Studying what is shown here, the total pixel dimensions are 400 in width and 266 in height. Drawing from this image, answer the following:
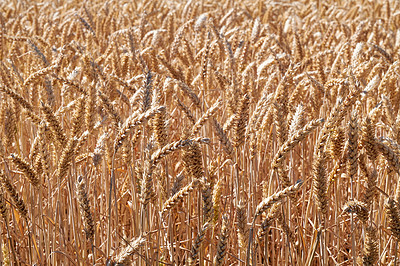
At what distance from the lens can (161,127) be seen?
49.8 inches

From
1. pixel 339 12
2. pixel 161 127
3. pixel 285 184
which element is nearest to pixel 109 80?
pixel 161 127

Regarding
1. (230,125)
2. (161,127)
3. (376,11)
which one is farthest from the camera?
(376,11)

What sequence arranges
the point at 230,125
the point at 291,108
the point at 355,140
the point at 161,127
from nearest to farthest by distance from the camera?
the point at 355,140 < the point at 161,127 < the point at 230,125 < the point at 291,108

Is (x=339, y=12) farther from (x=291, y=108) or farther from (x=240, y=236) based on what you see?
(x=240, y=236)

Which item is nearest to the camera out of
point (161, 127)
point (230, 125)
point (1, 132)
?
point (161, 127)

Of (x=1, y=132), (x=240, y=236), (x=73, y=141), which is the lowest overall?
(x=240, y=236)

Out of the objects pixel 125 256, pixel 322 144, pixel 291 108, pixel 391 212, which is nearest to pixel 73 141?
pixel 125 256

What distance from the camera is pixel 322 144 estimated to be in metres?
1.15

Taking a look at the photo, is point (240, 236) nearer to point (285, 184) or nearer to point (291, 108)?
point (285, 184)

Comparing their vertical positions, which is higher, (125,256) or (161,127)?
(161,127)

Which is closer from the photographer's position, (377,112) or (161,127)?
(161,127)

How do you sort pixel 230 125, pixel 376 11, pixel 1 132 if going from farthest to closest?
pixel 376 11
pixel 1 132
pixel 230 125

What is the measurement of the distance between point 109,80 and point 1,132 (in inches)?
20.9

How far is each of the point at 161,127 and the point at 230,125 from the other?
28 centimetres
